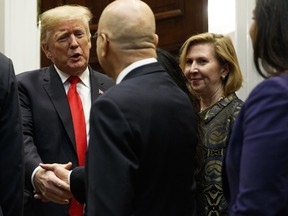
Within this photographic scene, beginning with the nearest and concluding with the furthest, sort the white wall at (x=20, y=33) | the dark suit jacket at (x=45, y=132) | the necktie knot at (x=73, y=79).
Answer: the dark suit jacket at (x=45, y=132), the necktie knot at (x=73, y=79), the white wall at (x=20, y=33)

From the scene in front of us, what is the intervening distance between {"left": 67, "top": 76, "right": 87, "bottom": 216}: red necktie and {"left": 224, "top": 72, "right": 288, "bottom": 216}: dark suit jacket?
141cm

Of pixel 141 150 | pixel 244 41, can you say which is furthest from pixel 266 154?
pixel 244 41

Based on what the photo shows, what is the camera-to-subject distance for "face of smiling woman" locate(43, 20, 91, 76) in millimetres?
3236

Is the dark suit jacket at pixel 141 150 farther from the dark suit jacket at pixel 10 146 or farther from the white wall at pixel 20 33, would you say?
the white wall at pixel 20 33

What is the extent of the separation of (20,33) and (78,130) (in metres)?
1.40

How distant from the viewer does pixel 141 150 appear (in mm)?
1995

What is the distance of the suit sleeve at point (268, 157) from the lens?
5.41 feet

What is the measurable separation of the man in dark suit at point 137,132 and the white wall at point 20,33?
6.94ft

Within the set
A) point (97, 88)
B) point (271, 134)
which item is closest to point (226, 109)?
point (97, 88)

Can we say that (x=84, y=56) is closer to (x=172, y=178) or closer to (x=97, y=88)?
(x=97, y=88)

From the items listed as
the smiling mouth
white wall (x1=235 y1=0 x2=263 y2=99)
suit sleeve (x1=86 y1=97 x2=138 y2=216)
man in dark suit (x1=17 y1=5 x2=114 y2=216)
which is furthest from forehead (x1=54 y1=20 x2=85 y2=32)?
suit sleeve (x1=86 y1=97 x2=138 y2=216)

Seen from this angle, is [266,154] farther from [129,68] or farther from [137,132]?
[129,68]

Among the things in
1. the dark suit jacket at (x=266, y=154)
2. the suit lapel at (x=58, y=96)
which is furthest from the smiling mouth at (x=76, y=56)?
the dark suit jacket at (x=266, y=154)

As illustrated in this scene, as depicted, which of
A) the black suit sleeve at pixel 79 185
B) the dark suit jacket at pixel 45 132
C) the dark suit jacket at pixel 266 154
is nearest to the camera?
the dark suit jacket at pixel 266 154
